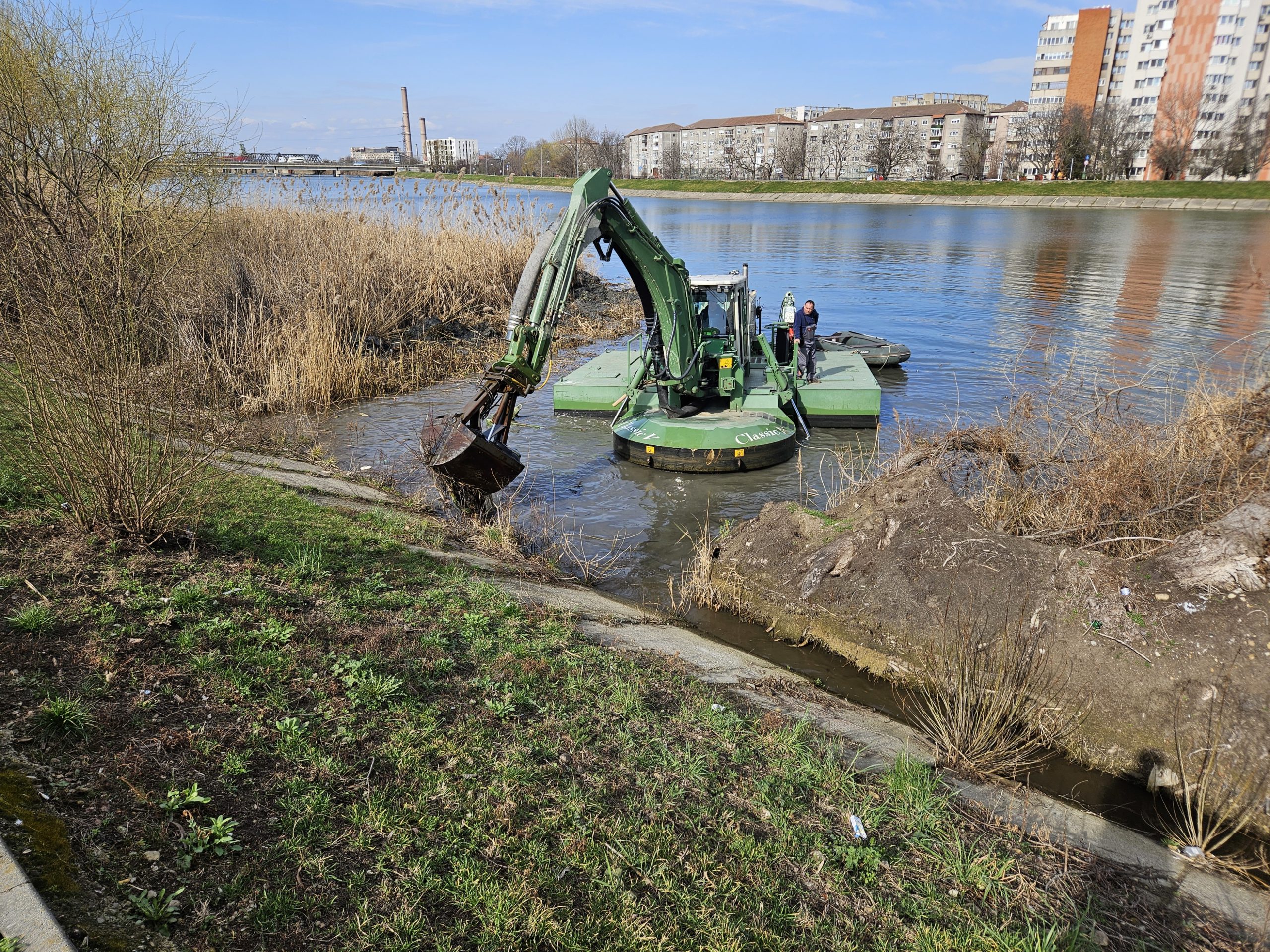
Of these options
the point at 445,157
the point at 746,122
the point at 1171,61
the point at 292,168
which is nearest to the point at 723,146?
the point at 746,122

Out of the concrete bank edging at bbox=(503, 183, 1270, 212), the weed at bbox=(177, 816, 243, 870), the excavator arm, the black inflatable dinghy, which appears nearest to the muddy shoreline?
the excavator arm

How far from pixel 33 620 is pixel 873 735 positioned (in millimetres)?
5467

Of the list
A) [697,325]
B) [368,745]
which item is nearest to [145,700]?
[368,745]

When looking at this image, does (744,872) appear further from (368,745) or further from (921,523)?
(921,523)

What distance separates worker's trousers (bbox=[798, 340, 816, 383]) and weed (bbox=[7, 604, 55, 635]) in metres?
12.9

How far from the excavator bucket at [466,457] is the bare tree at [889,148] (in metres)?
109

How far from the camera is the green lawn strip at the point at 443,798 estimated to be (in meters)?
3.33

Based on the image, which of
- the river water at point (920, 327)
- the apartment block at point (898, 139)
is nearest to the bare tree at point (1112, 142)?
the river water at point (920, 327)

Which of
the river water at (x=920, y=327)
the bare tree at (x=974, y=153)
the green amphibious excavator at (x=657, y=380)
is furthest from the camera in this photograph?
the bare tree at (x=974, y=153)

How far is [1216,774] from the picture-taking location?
5.44 metres

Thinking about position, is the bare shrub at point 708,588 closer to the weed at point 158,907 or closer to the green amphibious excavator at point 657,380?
the green amphibious excavator at point 657,380

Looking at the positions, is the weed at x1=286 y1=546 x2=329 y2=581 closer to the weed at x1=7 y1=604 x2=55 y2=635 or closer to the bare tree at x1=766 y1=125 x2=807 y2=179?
the weed at x1=7 y1=604 x2=55 y2=635

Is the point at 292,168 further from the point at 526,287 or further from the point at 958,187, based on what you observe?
the point at 958,187

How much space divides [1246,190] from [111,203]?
79.1 meters
